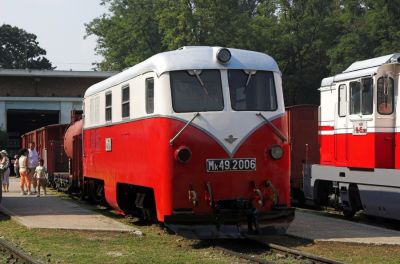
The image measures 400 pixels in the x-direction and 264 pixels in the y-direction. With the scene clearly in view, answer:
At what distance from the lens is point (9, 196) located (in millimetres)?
20688

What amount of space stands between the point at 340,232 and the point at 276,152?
229 centimetres

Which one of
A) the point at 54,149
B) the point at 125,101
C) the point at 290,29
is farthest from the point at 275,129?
the point at 290,29

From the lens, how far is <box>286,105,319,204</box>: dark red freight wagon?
701 inches

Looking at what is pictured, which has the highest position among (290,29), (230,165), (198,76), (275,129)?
(290,29)

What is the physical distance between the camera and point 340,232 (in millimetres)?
11758

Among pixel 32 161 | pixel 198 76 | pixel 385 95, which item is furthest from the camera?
pixel 32 161

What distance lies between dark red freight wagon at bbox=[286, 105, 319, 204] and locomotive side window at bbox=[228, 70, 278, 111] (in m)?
7.09

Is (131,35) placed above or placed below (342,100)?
above

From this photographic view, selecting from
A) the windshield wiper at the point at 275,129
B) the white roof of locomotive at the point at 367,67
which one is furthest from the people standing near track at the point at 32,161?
the windshield wiper at the point at 275,129

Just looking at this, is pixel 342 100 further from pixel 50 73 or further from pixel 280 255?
pixel 50 73

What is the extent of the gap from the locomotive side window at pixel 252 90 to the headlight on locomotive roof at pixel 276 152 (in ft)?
2.20

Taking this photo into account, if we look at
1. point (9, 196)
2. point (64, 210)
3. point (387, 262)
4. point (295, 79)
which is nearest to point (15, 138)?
point (295, 79)

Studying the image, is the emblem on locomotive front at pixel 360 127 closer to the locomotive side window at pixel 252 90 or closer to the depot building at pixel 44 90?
the locomotive side window at pixel 252 90

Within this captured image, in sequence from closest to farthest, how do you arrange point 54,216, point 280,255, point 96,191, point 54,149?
1. point 280,255
2. point 54,216
3. point 96,191
4. point 54,149
